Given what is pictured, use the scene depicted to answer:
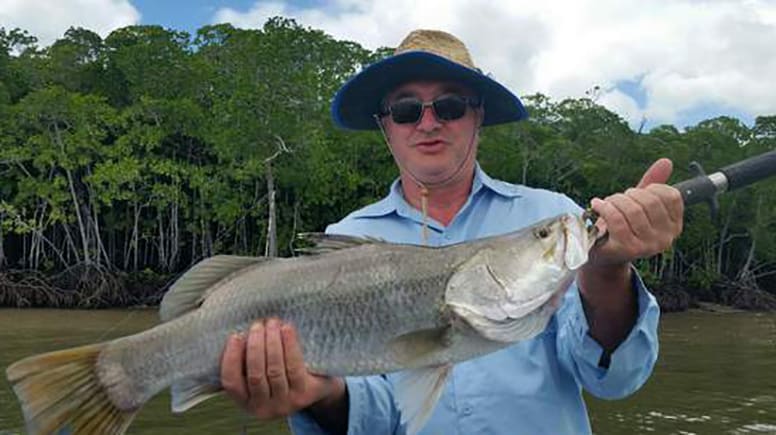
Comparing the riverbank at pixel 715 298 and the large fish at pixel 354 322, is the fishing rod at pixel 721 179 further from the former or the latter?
the riverbank at pixel 715 298

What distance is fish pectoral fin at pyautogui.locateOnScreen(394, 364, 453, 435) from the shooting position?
2.40 m

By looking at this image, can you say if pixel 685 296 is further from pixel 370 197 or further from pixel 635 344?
pixel 635 344

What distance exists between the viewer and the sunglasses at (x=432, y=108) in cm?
305

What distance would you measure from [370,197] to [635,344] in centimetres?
3155

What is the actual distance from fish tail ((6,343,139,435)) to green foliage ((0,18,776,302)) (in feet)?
87.2

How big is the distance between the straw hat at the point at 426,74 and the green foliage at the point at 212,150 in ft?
84.1

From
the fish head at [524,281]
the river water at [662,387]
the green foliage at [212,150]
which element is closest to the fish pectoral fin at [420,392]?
the fish head at [524,281]

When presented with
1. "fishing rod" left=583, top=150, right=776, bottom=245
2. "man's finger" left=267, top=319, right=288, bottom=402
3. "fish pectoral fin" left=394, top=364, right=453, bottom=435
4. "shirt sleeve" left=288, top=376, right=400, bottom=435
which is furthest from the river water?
"fishing rod" left=583, top=150, right=776, bottom=245

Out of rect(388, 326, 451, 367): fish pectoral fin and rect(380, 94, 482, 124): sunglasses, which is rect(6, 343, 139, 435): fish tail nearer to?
rect(388, 326, 451, 367): fish pectoral fin

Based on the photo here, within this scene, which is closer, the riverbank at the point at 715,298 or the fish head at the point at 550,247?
the fish head at the point at 550,247

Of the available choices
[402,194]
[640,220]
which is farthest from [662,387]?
[640,220]

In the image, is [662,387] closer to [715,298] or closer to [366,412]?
[366,412]

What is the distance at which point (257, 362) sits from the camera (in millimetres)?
2463

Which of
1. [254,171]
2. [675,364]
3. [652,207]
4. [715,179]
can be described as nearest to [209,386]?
[652,207]
